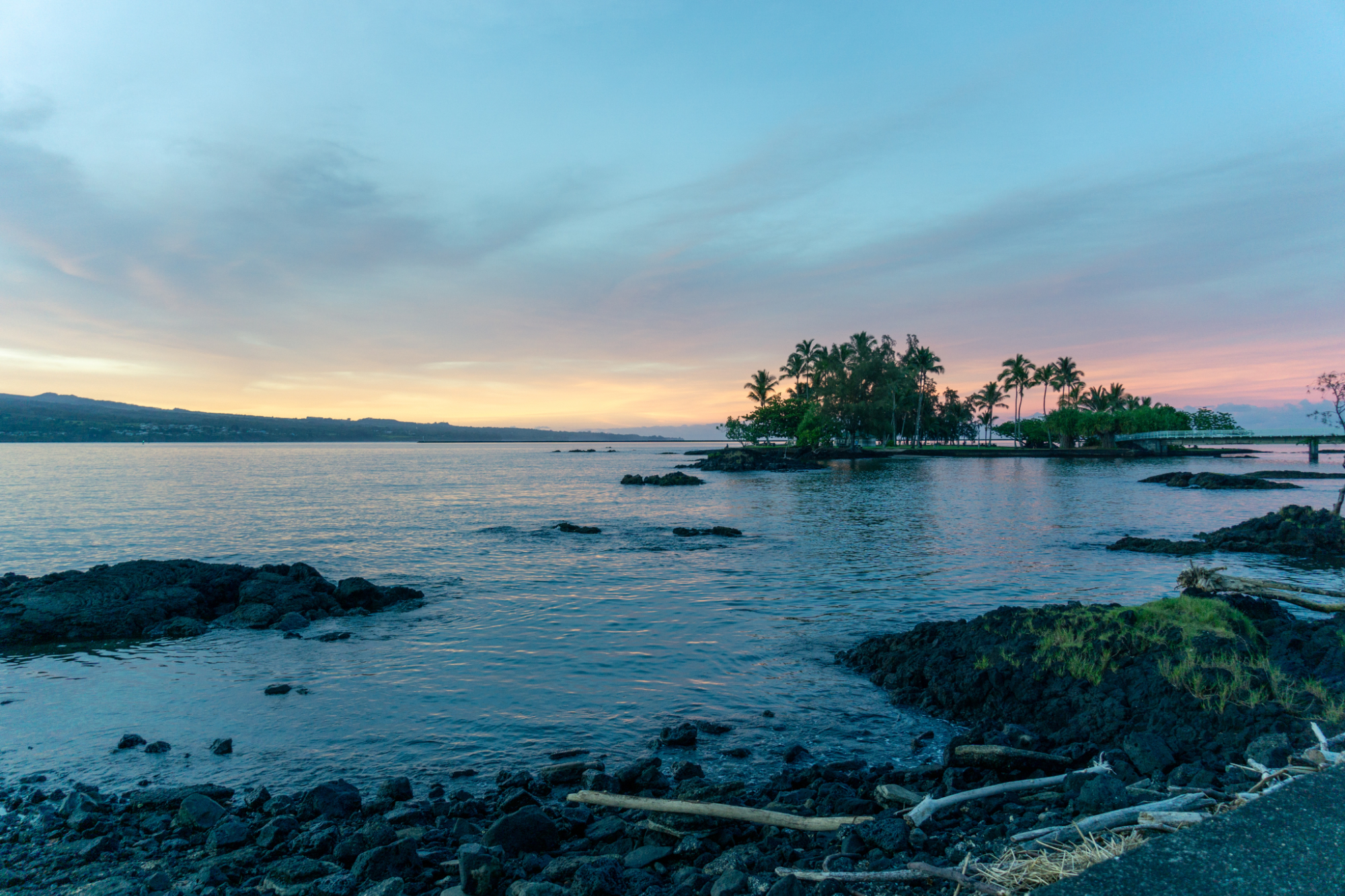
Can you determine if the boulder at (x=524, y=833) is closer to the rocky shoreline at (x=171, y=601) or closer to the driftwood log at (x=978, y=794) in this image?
the driftwood log at (x=978, y=794)

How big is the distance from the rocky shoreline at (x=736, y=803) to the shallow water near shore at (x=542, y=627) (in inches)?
35.0

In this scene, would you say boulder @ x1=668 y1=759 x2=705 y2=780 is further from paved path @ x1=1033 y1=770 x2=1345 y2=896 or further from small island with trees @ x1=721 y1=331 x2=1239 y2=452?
small island with trees @ x1=721 y1=331 x2=1239 y2=452

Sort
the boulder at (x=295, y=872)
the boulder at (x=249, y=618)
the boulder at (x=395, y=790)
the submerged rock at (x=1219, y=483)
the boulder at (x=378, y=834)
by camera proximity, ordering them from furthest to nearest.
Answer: the submerged rock at (x=1219, y=483) → the boulder at (x=249, y=618) → the boulder at (x=395, y=790) → the boulder at (x=378, y=834) → the boulder at (x=295, y=872)

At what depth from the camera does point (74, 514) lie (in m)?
42.7

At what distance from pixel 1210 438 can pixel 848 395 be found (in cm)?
6998

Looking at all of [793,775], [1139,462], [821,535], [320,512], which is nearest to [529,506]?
[320,512]

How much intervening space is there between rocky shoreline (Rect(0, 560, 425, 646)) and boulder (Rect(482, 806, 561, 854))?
43.4 ft

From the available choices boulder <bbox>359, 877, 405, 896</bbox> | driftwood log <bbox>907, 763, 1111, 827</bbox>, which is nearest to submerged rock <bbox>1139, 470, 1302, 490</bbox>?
driftwood log <bbox>907, 763, 1111, 827</bbox>

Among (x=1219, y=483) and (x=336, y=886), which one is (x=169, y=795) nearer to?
(x=336, y=886)

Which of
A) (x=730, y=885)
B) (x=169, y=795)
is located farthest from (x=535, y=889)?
(x=169, y=795)

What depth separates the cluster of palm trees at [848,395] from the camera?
138 metres

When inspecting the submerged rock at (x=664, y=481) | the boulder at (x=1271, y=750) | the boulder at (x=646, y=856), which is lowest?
the submerged rock at (x=664, y=481)

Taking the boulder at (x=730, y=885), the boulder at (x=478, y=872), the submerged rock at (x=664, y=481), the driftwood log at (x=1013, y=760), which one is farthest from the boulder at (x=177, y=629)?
the submerged rock at (x=664, y=481)

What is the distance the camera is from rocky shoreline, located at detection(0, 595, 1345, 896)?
6.12m
